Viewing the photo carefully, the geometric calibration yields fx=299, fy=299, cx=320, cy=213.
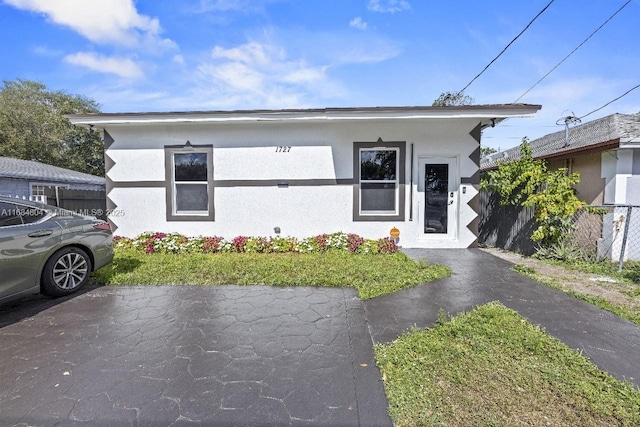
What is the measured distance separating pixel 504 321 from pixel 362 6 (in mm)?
7314

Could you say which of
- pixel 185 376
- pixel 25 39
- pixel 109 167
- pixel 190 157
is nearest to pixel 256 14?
pixel 190 157

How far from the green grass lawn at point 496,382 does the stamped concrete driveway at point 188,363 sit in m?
0.22

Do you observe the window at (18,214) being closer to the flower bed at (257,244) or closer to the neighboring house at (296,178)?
the flower bed at (257,244)

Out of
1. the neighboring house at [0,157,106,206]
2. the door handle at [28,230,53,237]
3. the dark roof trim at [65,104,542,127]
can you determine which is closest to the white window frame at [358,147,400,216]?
the dark roof trim at [65,104,542,127]

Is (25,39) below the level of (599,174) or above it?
above

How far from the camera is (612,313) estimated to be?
133 inches

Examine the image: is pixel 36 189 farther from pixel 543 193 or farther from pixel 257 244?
pixel 543 193

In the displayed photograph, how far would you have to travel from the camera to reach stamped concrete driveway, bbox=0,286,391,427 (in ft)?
6.15

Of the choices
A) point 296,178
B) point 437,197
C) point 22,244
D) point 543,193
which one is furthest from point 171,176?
point 543,193

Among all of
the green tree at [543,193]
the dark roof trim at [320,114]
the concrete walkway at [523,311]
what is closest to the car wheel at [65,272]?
the dark roof trim at [320,114]

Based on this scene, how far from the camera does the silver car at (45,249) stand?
326 cm

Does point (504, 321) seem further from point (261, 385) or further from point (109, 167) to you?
point (109, 167)

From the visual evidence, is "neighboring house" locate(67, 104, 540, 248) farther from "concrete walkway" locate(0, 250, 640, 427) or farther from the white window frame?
"concrete walkway" locate(0, 250, 640, 427)

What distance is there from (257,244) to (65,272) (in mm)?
3356
